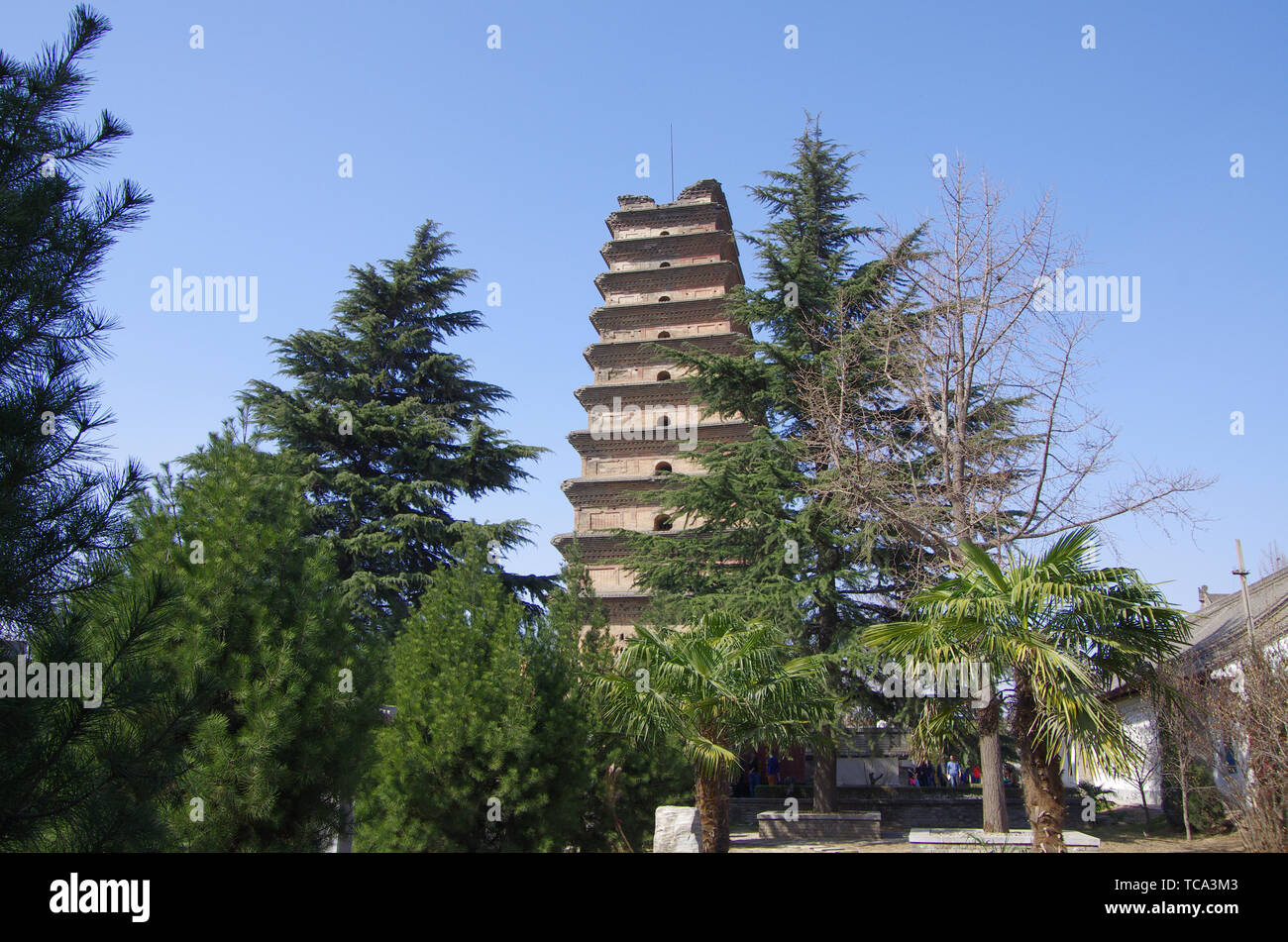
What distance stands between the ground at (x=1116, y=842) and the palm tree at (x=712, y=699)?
326 cm

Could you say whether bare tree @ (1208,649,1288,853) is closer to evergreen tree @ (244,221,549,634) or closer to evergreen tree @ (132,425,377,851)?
evergreen tree @ (132,425,377,851)

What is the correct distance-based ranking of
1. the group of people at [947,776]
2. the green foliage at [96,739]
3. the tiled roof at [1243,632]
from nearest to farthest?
the green foliage at [96,739] → the tiled roof at [1243,632] → the group of people at [947,776]

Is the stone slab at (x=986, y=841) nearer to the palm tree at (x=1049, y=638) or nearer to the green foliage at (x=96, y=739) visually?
the palm tree at (x=1049, y=638)

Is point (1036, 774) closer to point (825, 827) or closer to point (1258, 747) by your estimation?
point (1258, 747)

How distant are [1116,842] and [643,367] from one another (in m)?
20.1

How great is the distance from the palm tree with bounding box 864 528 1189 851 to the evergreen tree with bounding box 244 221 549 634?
52.8 ft

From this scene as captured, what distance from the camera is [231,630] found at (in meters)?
7.57

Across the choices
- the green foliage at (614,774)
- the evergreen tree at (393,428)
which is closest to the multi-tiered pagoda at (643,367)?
the evergreen tree at (393,428)

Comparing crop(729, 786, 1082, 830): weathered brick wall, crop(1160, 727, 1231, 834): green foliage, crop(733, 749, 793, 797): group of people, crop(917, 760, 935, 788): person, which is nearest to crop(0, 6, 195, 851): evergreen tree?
crop(1160, 727, 1231, 834): green foliage

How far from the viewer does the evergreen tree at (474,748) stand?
10305mm
